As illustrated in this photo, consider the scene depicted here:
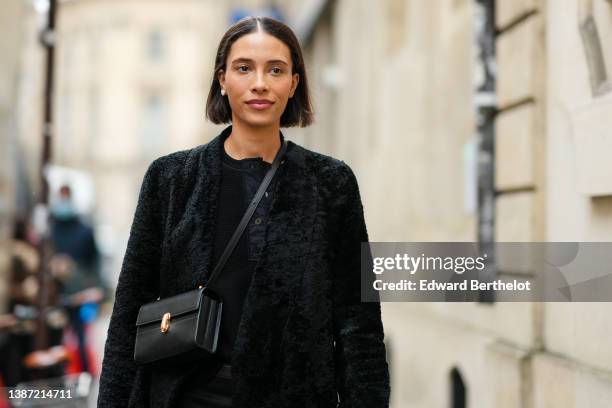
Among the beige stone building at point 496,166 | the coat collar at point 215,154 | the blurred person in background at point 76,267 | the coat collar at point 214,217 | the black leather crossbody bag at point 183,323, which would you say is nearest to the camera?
the black leather crossbody bag at point 183,323

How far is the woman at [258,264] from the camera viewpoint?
2465mm

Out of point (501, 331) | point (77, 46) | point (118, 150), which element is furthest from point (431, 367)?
point (77, 46)

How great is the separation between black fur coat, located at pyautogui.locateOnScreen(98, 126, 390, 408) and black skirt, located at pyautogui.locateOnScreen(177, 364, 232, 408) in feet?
0.12

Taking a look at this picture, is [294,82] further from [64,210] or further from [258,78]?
[64,210]

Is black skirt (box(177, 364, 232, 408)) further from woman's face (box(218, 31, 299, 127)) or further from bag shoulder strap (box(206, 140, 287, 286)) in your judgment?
woman's face (box(218, 31, 299, 127))

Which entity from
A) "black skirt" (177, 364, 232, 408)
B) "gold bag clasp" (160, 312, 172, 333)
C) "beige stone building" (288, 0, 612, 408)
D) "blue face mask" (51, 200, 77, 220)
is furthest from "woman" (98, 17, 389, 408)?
"blue face mask" (51, 200, 77, 220)

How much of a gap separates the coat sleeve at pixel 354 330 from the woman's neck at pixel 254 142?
237mm

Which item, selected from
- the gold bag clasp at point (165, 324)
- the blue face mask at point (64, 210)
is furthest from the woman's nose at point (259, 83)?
the blue face mask at point (64, 210)

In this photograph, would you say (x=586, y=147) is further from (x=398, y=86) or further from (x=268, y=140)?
(x=398, y=86)

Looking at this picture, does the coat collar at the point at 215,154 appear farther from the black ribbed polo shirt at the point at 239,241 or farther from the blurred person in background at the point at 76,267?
the blurred person in background at the point at 76,267

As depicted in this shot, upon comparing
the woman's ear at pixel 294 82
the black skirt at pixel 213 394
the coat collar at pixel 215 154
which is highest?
the woman's ear at pixel 294 82

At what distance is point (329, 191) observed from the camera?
2.60 m

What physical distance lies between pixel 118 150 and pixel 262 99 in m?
55.6

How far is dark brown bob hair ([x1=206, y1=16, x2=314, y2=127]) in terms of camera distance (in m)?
2.59
